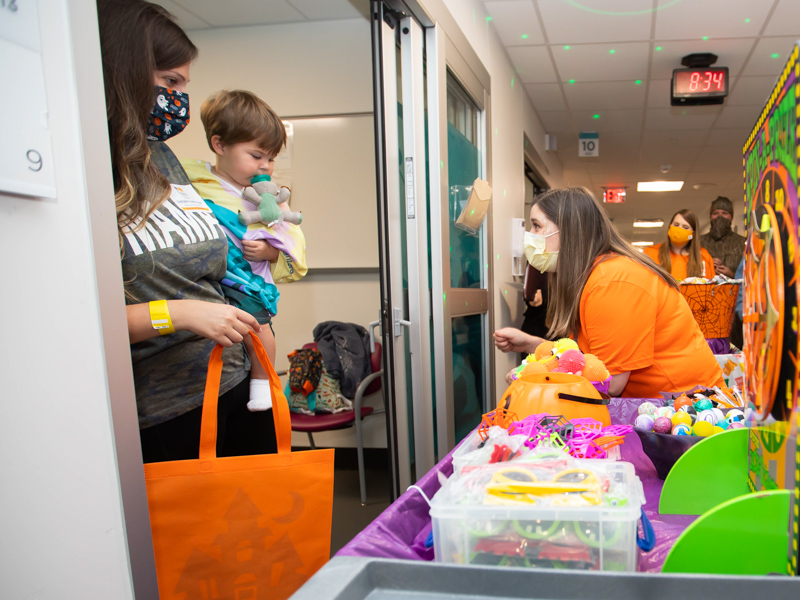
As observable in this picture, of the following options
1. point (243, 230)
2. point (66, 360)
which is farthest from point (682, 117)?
point (66, 360)

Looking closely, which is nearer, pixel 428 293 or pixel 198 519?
pixel 198 519

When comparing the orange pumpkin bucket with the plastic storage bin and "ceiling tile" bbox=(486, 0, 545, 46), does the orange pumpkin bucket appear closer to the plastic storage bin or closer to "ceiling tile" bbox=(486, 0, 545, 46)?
the plastic storage bin

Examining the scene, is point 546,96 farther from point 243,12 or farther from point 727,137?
point 243,12

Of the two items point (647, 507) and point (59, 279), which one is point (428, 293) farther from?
point (59, 279)

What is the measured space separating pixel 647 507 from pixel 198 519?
0.67m

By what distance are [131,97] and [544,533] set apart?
95 centimetres

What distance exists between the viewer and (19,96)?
625 millimetres

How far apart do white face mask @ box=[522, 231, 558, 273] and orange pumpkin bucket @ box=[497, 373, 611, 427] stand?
1154 mm

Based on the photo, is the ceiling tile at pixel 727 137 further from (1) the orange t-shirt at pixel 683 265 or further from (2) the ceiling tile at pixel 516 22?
(2) the ceiling tile at pixel 516 22

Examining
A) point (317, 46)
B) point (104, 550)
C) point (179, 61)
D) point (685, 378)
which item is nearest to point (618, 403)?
point (685, 378)

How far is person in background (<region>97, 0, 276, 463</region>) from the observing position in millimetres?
908

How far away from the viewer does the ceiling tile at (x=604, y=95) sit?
4.47 meters

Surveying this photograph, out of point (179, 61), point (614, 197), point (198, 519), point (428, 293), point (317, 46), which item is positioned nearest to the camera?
point (198, 519)

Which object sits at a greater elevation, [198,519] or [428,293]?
[428,293]
